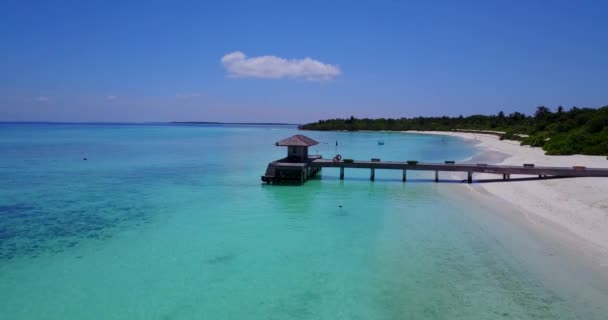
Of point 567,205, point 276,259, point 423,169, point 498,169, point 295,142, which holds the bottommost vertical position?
point 276,259

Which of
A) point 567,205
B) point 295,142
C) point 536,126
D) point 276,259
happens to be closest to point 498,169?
point 567,205

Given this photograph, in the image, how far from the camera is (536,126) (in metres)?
65.4

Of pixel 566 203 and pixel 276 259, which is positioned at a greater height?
pixel 566 203

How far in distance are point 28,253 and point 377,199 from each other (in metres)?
15.8

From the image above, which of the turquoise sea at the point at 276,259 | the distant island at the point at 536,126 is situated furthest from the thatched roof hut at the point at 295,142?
the distant island at the point at 536,126

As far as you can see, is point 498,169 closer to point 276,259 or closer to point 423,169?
point 423,169

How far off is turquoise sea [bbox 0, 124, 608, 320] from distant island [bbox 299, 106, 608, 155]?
21.8m

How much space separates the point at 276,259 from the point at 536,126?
64.0m

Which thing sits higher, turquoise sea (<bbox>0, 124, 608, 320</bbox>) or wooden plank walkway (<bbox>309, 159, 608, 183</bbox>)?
wooden plank walkway (<bbox>309, 159, 608, 183</bbox>)

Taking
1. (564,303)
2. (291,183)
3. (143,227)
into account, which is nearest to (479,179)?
(291,183)

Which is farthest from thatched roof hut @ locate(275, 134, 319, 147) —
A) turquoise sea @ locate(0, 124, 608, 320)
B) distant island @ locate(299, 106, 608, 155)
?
distant island @ locate(299, 106, 608, 155)

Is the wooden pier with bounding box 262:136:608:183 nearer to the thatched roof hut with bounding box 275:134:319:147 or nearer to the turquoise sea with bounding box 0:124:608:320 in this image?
the thatched roof hut with bounding box 275:134:319:147

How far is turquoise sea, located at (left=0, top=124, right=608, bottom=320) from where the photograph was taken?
9.94 meters

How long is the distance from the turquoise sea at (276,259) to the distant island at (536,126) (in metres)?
21.8
